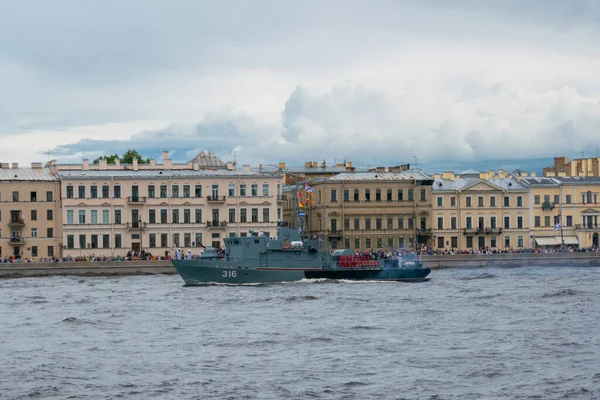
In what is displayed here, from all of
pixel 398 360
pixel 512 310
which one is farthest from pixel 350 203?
pixel 398 360

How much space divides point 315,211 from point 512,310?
55.5 metres

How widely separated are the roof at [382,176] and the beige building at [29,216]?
24459 mm

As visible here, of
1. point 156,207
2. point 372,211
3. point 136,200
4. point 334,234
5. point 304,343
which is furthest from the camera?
point 372,211

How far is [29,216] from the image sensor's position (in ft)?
326

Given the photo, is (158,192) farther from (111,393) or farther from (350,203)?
(111,393)

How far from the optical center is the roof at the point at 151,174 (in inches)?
3949

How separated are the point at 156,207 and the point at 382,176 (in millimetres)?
21910

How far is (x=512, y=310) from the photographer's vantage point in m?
56.2

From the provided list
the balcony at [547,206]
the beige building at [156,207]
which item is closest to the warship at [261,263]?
the beige building at [156,207]

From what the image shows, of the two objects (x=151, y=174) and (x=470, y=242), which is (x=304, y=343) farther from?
(x=470, y=242)

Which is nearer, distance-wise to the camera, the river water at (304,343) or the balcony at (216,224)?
the river water at (304,343)

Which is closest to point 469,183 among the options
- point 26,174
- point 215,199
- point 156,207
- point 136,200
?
point 215,199

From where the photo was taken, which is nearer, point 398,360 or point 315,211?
point 398,360

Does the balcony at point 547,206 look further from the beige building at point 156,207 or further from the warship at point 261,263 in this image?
the warship at point 261,263
